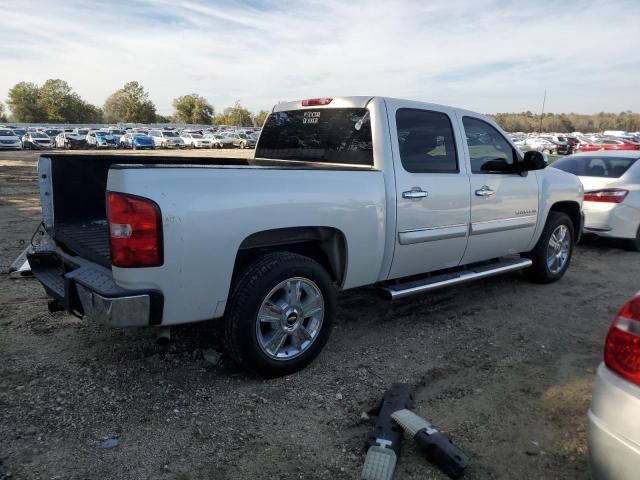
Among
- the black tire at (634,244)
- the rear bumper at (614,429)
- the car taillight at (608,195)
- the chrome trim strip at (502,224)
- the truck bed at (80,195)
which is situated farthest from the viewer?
the black tire at (634,244)

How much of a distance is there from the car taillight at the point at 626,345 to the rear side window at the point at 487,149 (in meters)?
2.70

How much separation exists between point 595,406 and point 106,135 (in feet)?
151

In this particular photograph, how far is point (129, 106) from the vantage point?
10306cm

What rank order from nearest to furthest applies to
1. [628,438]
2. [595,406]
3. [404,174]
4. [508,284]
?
[628,438]
[595,406]
[404,174]
[508,284]

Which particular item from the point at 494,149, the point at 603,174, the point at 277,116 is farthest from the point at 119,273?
the point at 603,174

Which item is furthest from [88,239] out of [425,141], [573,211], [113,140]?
[113,140]

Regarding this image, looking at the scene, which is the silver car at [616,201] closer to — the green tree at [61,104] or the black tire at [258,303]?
the black tire at [258,303]

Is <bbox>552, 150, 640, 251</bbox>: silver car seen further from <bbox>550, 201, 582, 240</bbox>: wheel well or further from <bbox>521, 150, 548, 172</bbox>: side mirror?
<bbox>521, 150, 548, 172</bbox>: side mirror

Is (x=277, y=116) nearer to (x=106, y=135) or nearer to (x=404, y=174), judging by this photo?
(x=404, y=174)

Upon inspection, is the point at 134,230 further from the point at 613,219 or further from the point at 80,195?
the point at 613,219

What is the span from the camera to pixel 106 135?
4278 centimetres

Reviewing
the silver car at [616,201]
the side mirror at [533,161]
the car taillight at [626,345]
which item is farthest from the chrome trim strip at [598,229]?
the car taillight at [626,345]

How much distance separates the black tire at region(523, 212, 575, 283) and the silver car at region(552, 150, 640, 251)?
234 cm

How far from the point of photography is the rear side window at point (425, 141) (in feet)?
13.7
